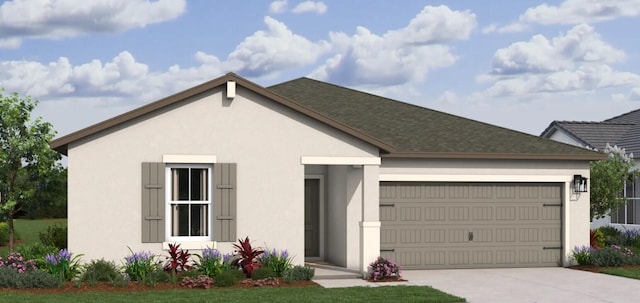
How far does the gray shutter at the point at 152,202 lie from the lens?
646 inches

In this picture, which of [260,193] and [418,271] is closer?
[260,193]

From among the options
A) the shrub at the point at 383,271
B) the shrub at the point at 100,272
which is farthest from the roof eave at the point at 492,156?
the shrub at the point at 100,272

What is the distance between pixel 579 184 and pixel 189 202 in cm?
952

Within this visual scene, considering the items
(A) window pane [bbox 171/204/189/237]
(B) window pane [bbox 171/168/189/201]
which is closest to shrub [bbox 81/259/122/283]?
(A) window pane [bbox 171/204/189/237]

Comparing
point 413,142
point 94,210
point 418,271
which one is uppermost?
point 413,142

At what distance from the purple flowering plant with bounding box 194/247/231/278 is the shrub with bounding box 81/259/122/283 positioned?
1571mm

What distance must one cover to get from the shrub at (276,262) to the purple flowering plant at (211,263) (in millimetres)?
733

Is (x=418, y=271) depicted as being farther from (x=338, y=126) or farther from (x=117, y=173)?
(x=117, y=173)

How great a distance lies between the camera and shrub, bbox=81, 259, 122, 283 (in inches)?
612

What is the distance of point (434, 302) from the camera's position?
535 inches

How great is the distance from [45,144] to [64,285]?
6741 mm

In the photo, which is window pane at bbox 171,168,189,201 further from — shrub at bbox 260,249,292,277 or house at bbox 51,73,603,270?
shrub at bbox 260,249,292,277

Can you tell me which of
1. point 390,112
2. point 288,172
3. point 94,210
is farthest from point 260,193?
Answer: point 390,112

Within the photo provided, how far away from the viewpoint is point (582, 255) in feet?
65.1
